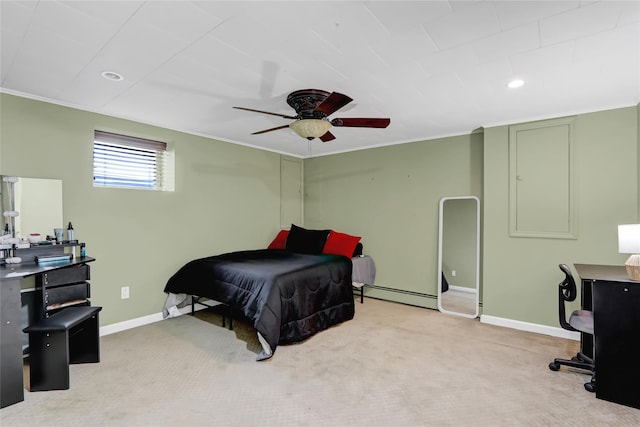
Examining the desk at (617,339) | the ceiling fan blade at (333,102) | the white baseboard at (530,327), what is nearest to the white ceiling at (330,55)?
the ceiling fan blade at (333,102)

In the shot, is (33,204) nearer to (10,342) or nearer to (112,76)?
(10,342)

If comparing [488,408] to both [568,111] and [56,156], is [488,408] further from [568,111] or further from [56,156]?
[56,156]

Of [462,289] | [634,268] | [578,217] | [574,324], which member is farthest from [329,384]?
[578,217]

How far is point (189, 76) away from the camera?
241 centimetres

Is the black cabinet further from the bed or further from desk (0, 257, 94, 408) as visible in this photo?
desk (0, 257, 94, 408)

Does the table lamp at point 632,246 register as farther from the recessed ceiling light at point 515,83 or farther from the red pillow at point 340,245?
the red pillow at point 340,245

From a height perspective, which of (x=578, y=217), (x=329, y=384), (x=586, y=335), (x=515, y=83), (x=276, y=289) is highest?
(x=515, y=83)

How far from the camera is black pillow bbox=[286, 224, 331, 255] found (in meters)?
4.53

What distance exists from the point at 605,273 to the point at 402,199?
8.01ft

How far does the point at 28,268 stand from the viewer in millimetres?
2453

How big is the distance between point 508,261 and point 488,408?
1980 millimetres

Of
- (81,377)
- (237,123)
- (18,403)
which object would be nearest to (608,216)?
(237,123)

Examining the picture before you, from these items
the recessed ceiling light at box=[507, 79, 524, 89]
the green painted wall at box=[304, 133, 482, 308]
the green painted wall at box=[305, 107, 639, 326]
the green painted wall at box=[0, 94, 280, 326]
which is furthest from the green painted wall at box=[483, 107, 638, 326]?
the green painted wall at box=[0, 94, 280, 326]

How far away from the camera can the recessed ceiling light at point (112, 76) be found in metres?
2.37
